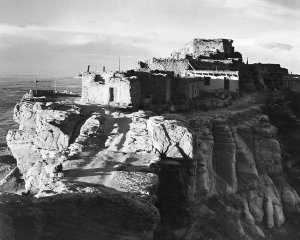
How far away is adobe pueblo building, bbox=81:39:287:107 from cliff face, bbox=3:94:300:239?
2.82 metres

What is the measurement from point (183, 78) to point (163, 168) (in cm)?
1440

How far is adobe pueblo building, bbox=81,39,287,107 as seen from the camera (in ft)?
100

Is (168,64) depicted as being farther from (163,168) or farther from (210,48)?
(163,168)

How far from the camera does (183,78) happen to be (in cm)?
3528

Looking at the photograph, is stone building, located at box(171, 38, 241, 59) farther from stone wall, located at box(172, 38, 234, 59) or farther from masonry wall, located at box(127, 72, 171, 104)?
masonry wall, located at box(127, 72, 171, 104)

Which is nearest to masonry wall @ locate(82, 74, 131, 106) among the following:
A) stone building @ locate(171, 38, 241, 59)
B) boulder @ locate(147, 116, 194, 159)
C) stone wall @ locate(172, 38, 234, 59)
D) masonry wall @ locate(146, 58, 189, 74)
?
boulder @ locate(147, 116, 194, 159)

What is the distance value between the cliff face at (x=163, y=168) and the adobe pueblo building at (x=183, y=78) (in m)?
2.82

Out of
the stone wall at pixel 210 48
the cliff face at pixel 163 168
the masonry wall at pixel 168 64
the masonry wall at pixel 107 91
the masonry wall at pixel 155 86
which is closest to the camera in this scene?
the cliff face at pixel 163 168

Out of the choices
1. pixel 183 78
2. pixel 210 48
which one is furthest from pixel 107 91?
pixel 210 48

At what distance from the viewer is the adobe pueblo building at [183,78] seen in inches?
1206

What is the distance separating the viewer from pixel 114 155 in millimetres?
22578

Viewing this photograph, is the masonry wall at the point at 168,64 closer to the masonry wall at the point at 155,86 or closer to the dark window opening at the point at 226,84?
the dark window opening at the point at 226,84

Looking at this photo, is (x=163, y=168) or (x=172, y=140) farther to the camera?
(x=172, y=140)

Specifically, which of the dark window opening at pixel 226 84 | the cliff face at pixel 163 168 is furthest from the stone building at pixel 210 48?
the cliff face at pixel 163 168
